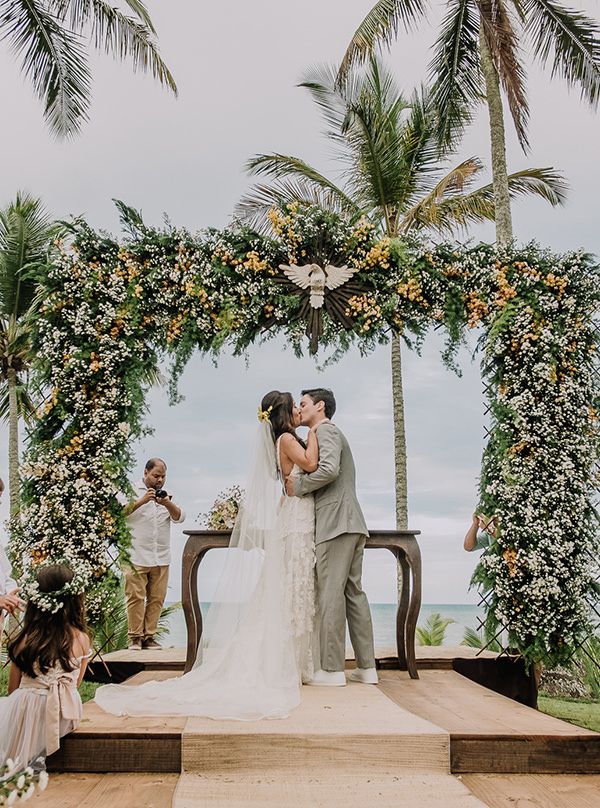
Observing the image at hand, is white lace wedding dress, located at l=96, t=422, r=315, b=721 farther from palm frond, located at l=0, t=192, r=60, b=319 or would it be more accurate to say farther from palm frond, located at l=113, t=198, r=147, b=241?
palm frond, located at l=0, t=192, r=60, b=319

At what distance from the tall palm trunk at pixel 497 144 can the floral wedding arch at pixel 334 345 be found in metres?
4.83

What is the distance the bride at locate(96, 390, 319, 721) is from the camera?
17.5 feet

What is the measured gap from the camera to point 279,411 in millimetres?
6406

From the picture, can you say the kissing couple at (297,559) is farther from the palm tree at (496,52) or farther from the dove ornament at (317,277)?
the palm tree at (496,52)

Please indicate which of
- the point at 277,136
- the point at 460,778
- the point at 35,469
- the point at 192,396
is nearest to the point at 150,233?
the point at 192,396

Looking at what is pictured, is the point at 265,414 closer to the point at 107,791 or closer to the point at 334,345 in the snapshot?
the point at 334,345

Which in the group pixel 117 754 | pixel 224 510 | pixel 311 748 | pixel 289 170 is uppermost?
pixel 289 170

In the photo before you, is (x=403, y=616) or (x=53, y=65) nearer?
(x=403, y=616)

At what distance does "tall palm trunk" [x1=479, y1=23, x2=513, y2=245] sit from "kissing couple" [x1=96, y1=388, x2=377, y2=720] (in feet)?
22.5

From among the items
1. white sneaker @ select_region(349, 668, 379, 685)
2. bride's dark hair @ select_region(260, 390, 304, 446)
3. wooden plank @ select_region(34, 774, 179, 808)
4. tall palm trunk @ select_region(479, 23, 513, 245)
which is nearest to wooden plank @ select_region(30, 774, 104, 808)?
wooden plank @ select_region(34, 774, 179, 808)

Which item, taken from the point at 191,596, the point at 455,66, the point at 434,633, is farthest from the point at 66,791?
the point at 455,66

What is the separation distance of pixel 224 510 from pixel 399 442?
8034 mm

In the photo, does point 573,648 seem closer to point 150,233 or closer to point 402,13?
point 150,233

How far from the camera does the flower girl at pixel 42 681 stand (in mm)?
4242
